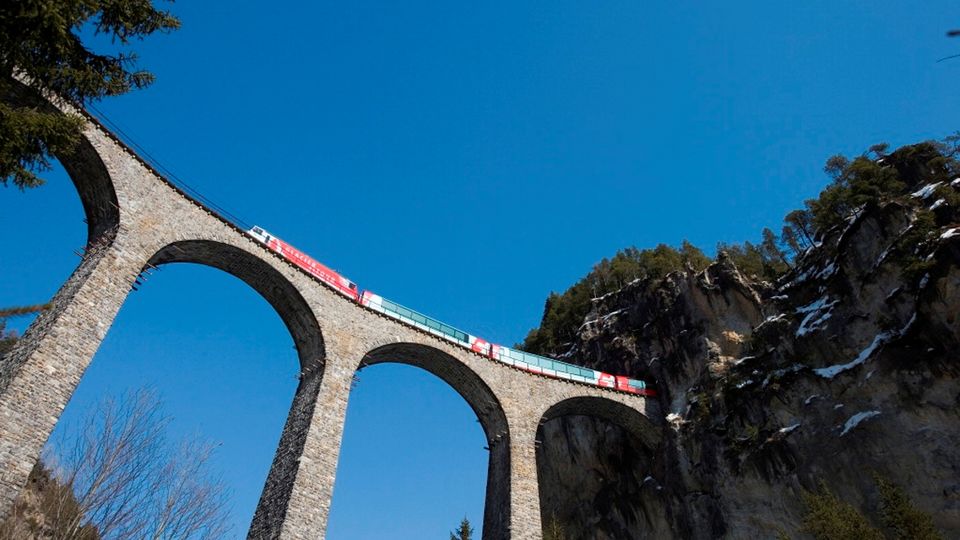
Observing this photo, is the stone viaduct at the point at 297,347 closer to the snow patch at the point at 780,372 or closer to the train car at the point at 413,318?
the train car at the point at 413,318

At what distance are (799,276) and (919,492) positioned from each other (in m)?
12.9

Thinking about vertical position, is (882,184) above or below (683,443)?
above

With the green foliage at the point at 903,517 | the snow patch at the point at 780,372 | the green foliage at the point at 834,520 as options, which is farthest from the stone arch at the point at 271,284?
the green foliage at the point at 903,517

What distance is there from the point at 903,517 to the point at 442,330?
20649 millimetres

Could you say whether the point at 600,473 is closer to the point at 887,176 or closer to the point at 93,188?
the point at 887,176

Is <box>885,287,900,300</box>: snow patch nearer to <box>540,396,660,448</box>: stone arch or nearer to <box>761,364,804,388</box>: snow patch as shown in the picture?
<box>761,364,804,388</box>: snow patch

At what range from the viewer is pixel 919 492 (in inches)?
856

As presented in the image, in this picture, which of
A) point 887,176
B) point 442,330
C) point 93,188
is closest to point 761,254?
point 887,176

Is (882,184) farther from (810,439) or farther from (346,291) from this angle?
(346,291)

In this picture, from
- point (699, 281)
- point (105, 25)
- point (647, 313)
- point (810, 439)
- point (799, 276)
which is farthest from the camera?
point (647, 313)

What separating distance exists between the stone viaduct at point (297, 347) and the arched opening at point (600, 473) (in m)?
3.21

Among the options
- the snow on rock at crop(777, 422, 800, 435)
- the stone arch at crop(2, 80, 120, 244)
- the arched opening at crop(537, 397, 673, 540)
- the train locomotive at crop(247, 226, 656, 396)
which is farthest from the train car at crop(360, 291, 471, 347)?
the snow on rock at crop(777, 422, 800, 435)

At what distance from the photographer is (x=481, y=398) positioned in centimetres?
3172

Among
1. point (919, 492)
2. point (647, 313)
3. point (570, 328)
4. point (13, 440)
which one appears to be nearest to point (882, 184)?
point (647, 313)
